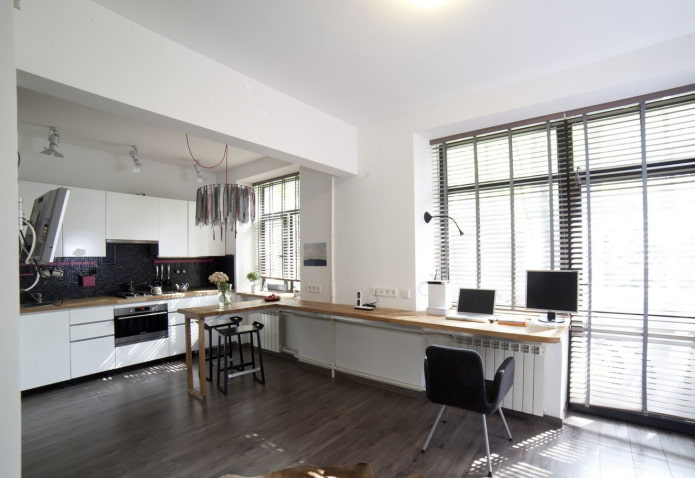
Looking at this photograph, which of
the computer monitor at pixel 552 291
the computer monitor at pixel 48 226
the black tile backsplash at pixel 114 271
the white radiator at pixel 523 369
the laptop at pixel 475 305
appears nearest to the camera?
the computer monitor at pixel 48 226

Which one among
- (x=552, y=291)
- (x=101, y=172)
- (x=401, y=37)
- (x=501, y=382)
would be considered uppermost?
(x=401, y=37)

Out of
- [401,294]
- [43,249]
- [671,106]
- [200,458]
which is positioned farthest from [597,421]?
[43,249]

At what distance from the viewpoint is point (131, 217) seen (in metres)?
4.80

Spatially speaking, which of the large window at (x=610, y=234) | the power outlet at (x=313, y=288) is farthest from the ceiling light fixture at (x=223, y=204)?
the large window at (x=610, y=234)

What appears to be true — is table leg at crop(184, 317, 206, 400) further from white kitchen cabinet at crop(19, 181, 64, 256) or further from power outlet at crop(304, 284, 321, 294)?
white kitchen cabinet at crop(19, 181, 64, 256)

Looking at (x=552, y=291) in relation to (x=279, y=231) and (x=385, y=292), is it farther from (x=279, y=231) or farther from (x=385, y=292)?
(x=279, y=231)

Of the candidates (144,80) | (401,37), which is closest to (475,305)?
(401,37)

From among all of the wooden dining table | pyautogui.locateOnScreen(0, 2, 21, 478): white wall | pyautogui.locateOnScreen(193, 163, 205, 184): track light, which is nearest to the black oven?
the wooden dining table

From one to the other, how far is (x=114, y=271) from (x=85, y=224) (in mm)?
899

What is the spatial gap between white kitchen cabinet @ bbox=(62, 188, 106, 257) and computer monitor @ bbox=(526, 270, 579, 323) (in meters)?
5.13

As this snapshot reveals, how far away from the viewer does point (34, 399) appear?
12.3 ft

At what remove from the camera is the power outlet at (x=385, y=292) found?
3861mm

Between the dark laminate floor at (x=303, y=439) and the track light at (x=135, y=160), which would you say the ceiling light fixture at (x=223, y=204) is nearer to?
the track light at (x=135, y=160)

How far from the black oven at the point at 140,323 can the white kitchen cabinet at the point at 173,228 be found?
84cm
